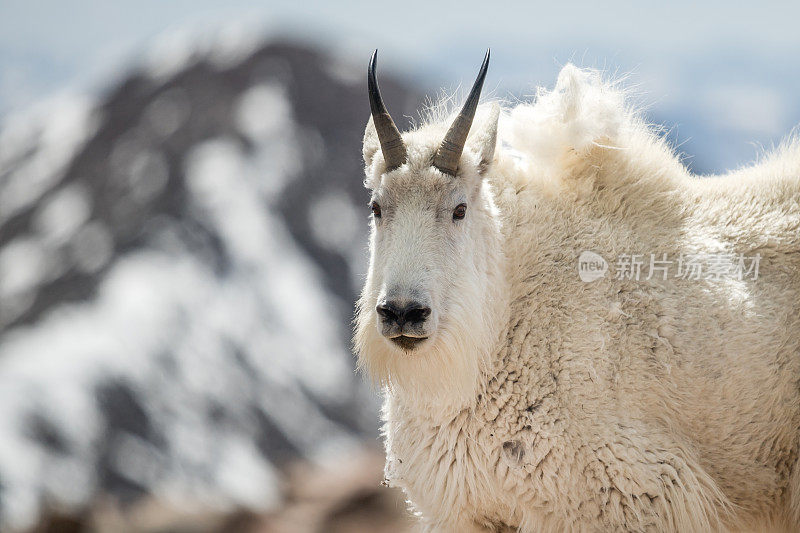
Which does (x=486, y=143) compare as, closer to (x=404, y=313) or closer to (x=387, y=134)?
(x=387, y=134)

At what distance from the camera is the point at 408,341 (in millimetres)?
3553

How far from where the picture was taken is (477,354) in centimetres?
377

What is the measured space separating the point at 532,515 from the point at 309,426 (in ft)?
38.0

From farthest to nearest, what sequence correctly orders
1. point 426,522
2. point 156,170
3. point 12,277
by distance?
point 156,170 < point 12,277 < point 426,522

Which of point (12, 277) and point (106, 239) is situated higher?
point (106, 239)

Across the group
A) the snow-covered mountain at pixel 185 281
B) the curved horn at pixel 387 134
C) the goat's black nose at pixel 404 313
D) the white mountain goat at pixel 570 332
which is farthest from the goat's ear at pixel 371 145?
the snow-covered mountain at pixel 185 281

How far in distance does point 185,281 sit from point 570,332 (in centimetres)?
1245

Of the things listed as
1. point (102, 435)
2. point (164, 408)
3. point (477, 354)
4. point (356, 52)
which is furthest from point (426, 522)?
point (356, 52)

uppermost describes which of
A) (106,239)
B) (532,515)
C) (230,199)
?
(230,199)

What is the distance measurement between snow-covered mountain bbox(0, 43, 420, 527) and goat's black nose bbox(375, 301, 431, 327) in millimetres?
7588

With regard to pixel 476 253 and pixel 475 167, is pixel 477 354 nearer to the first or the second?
pixel 476 253

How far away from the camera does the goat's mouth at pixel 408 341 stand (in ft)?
11.6

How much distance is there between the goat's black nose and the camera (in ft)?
11.2

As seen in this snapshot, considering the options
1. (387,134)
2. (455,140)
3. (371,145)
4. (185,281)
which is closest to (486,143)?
(455,140)
